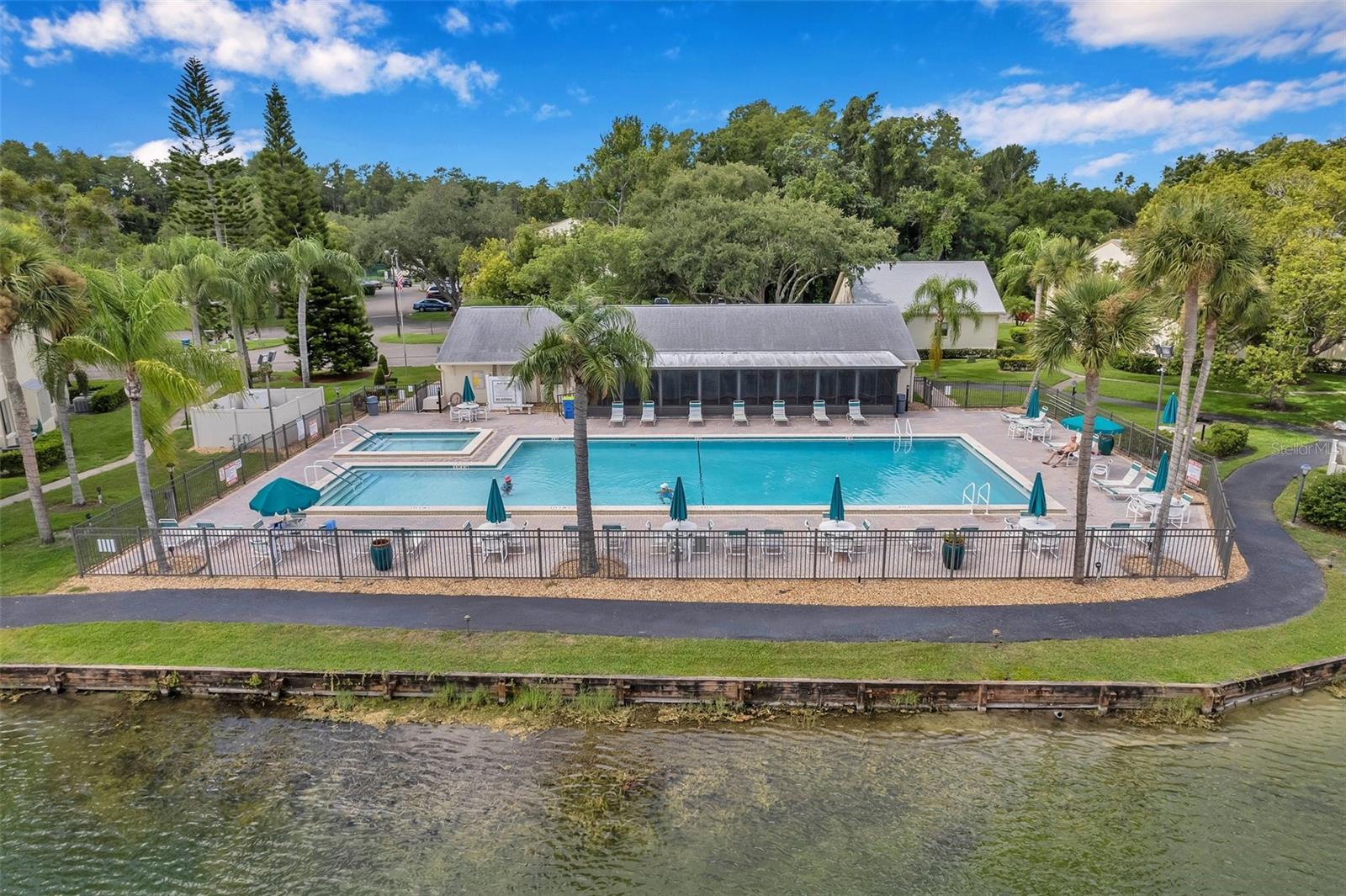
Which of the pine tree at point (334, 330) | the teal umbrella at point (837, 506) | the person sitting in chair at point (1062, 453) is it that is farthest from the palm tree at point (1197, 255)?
the pine tree at point (334, 330)

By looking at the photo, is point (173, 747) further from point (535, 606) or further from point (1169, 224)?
point (1169, 224)

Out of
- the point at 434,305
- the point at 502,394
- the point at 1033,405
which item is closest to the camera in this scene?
the point at 1033,405

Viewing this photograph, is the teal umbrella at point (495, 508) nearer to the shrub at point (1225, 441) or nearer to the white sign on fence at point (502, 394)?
the white sign on fence at point (502, 394)

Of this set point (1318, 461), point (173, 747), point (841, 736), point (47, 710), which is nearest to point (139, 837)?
point (173, 747)

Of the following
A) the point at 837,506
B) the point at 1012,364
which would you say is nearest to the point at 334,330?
the point at 837,506

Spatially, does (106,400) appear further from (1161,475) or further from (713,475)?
(1161,475)
